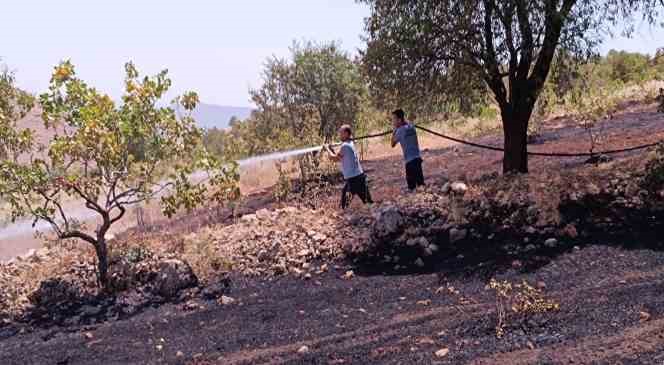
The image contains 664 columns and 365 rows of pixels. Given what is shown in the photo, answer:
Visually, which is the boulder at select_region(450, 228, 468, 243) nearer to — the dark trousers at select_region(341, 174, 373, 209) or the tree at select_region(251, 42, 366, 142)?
the dark trousers at select_region(341, 174, 373, 209)

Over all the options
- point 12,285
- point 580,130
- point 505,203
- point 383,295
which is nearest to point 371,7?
point 505,203

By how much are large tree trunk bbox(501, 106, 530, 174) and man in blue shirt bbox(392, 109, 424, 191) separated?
163cm

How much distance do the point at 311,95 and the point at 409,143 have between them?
891 centimetres

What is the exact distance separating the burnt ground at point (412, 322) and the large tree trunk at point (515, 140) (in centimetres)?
323

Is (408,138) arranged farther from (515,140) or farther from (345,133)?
(515,140)

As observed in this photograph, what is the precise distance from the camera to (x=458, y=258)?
22.4 ft

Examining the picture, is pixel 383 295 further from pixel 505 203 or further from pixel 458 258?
pixel 505 203

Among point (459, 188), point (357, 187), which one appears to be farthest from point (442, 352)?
point (357, 187)

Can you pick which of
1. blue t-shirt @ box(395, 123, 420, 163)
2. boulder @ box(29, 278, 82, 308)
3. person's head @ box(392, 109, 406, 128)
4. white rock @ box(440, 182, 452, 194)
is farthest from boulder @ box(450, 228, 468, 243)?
boulder @ box(29, 278, 82, 308)

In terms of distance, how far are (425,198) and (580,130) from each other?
29.1 ft

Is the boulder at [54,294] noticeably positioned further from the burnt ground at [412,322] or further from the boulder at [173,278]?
the boulder at [173,278]

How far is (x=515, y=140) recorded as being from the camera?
9531 mm

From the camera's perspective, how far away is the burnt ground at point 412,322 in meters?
4.41

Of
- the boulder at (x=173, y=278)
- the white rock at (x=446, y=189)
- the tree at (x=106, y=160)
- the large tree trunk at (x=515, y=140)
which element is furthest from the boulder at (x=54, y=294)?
the large tree trunk at (x=515, y=140)
